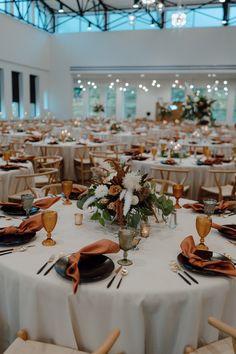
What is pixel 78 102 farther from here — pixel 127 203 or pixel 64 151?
pixel 127 203

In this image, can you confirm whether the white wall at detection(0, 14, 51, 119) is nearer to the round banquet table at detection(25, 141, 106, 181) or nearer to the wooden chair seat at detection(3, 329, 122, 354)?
the round banquet table at detection(25, 141, 106, 181)

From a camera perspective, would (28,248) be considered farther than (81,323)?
Yes

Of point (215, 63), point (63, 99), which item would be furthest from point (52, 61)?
point (215, 63)

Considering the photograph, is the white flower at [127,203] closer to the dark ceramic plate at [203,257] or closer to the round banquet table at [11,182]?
the dark ceramic plate at [203,257]

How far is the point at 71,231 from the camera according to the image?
2209 millimetres

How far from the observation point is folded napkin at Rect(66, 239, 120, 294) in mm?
1551

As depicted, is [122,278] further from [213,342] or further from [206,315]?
[213,342]

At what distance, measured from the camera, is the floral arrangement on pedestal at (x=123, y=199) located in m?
2.04

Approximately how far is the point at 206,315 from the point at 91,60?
16979 mm

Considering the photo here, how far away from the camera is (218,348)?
1.60 m

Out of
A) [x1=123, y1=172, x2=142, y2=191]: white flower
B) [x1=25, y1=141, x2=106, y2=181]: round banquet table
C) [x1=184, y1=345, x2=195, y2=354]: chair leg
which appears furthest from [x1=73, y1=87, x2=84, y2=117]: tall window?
[x1=184, y1=345, x2=195, y2=354]: chair leg

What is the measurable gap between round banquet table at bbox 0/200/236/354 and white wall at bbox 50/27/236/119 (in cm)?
1564

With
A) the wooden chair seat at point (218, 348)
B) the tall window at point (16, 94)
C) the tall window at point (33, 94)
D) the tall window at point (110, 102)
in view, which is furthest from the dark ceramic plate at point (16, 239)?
the tall window at point (110, 102)

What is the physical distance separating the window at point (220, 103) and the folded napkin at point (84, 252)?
17.5 m
